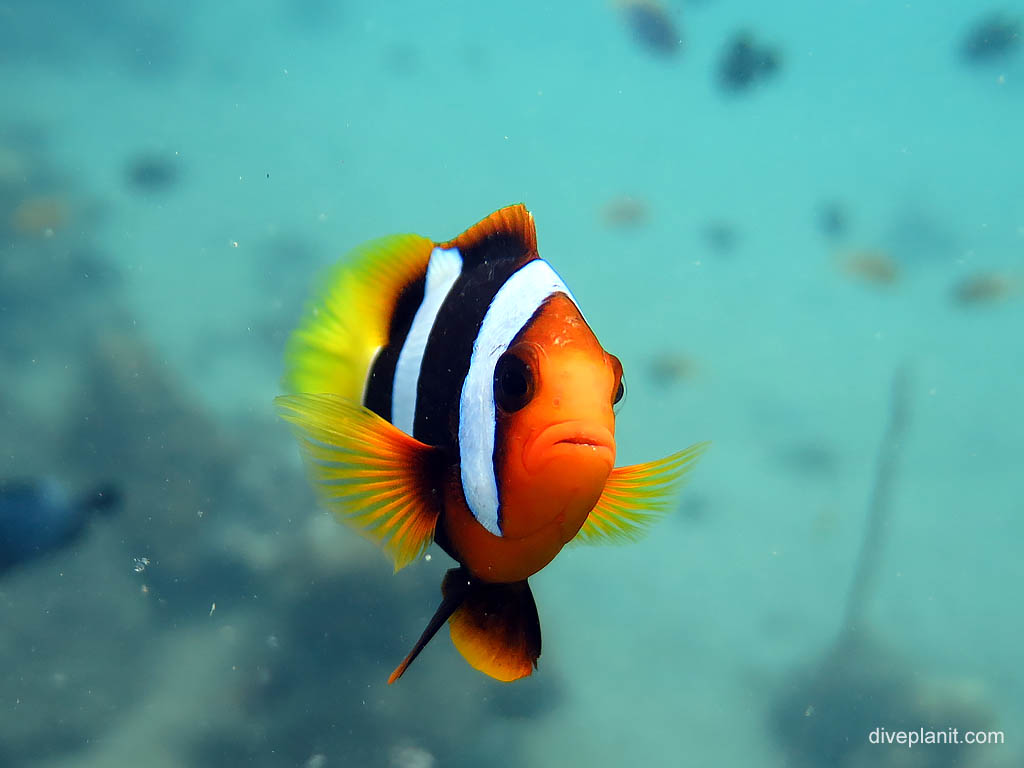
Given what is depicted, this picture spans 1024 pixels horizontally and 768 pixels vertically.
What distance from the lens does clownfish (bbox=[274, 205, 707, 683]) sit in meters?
0.71

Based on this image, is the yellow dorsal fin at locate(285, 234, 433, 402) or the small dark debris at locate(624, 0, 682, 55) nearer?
the yellow dorsal fin at locate(285, 234, 433, 402)

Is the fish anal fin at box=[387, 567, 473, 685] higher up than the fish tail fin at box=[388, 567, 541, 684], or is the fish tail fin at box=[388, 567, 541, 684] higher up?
the fish anal fin at box=[387, 567, 473, 685]

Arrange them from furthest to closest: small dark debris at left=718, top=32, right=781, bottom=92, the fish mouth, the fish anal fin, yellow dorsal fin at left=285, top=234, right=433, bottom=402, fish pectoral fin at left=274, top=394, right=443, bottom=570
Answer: small dark debris at left=718, top=32, right=781, bottom=92 < yellow dorsal fin at left=285, top=234, right=433, bottom=402 < the fish anal fin < fish pectoral fin at left=274, top=394, right=443, bottom=570 < the fish mouth

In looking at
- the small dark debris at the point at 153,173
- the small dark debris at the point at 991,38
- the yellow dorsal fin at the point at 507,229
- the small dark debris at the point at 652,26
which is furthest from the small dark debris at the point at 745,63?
the yellow dorsal fin at the point at 507,229

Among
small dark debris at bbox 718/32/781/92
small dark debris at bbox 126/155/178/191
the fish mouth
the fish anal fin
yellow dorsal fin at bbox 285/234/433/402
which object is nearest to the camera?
the fish mouth

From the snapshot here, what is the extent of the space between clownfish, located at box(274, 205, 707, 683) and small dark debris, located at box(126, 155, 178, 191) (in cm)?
434

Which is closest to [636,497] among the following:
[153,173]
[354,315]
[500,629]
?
[500,629]

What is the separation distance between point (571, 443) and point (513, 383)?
0.32 feet

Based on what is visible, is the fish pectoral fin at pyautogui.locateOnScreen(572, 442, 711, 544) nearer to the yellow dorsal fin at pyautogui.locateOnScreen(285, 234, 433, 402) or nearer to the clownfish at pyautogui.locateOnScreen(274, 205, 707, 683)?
the clownfish at pyautogui.locateOnScreen(274, 205, 707, 683)

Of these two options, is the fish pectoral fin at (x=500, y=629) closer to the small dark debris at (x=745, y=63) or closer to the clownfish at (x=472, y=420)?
the clownfish at (x=472, y=420)

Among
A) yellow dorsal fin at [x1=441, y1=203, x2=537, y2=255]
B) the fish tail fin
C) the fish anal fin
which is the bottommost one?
the fish tail fin

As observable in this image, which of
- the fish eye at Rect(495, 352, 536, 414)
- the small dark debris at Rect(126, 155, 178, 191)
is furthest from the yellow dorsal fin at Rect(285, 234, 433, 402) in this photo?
the small dark debris at Rect(126, 155, 178, 191)

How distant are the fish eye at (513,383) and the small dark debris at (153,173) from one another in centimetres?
480

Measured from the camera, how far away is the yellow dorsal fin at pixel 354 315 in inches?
41.5
